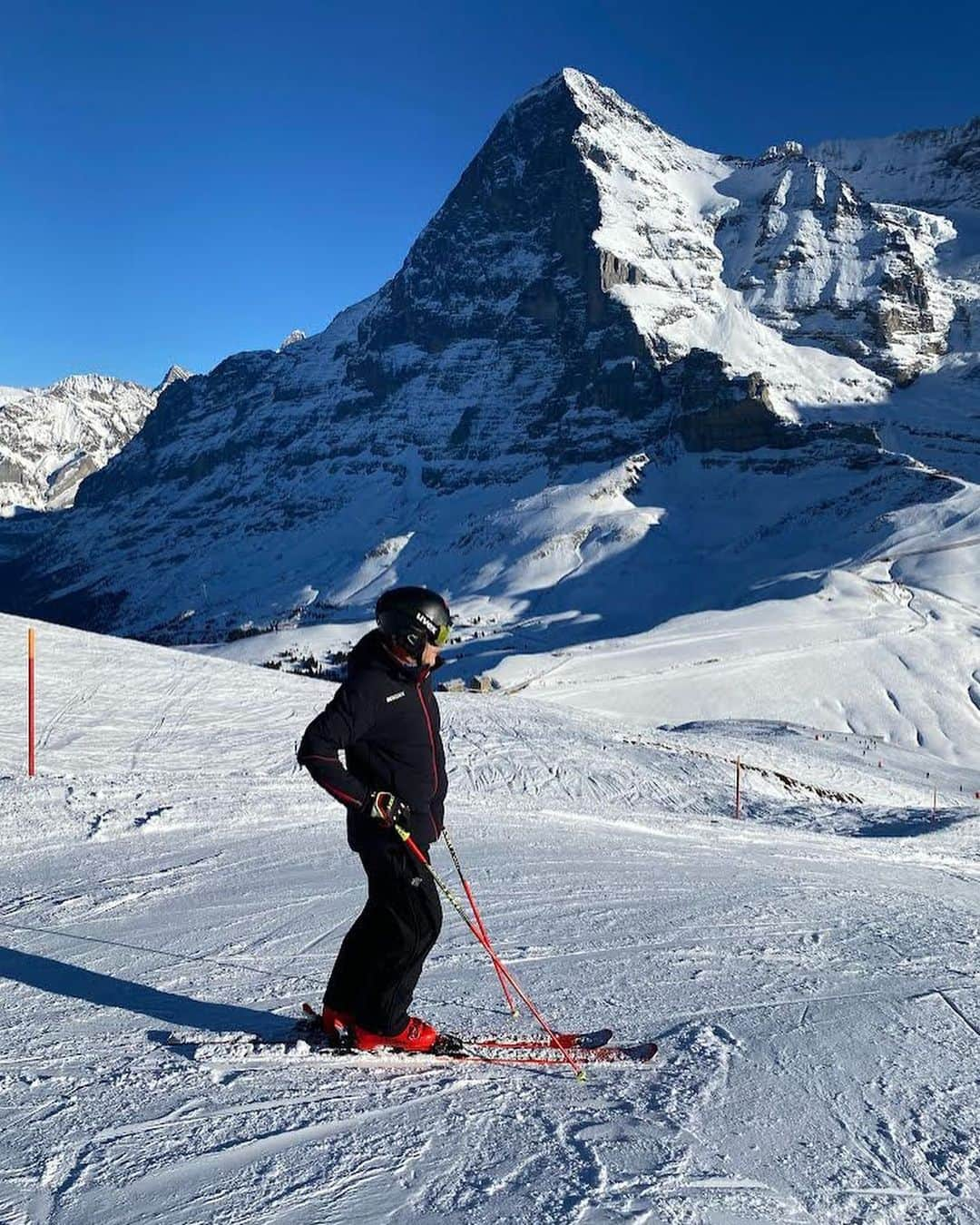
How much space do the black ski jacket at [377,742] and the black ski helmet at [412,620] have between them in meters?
0.10

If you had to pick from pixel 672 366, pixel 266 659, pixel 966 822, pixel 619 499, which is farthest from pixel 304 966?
pixel 672 366

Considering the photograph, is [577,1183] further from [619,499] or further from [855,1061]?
[619,499]

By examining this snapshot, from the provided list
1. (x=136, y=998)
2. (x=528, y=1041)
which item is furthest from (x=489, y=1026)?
(x=136, y=998)

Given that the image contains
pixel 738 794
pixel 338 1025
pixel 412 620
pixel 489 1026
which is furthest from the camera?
pixel 738 794

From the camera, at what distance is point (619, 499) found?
157500mm

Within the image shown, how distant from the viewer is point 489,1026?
16.7ft

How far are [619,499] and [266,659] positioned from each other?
3112 inches

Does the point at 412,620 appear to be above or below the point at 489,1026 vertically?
above

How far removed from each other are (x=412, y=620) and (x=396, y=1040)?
2.04 m

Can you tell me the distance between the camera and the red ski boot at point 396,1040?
4.64 metres

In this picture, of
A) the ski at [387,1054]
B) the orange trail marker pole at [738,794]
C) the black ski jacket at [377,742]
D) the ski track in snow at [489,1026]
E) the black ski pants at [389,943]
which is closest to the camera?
the ski track in snow at [489,1026]

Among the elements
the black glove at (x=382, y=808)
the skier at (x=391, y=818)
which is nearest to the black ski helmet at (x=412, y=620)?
the skier at (x=391, y=818)

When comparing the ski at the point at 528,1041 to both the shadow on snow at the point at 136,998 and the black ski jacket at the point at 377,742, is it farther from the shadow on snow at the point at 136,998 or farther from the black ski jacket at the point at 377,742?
the black ski jacket at the point at 377,742

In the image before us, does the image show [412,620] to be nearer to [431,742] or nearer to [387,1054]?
[431,742]
